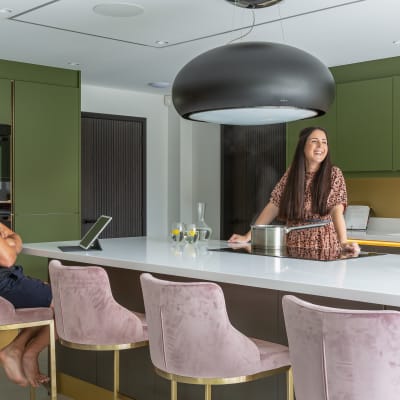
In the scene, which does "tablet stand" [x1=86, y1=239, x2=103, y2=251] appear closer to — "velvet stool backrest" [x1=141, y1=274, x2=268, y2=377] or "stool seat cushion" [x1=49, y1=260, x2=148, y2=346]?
"stool seat cushion" [x1=49, y1=260, x2=148, y2=346]

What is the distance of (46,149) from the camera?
251 inches

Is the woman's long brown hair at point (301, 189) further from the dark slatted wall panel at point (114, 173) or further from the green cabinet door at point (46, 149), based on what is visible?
the dark slatted wall panel at point (114, 173)

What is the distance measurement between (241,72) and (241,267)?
828 mm

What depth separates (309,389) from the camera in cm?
202

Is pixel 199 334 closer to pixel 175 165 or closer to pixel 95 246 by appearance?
pixel 95 246

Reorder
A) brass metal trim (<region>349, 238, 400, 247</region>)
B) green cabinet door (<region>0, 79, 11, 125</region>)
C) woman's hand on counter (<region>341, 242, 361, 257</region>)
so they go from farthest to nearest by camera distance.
A: 1. green cabinet door (<region>0, 79, 11, 125</region>)
2. brass metal trim (<region>349, 238, 400, 247</region>)
3. woman's hand on counter (<region>341, 242, 361, 257</region>)

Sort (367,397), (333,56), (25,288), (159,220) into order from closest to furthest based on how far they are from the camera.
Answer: (367,397)
(25,288)
(333,56)
(159,220)

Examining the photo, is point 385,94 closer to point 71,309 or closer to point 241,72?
point 241,72

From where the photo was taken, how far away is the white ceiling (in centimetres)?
420

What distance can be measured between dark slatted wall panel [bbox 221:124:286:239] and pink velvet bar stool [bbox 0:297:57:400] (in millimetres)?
4212

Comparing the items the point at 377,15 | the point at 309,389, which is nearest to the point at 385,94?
the point at 377,15

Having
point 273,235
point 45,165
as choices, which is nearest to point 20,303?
point 273,235

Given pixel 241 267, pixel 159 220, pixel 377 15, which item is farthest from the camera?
pixel 159 220

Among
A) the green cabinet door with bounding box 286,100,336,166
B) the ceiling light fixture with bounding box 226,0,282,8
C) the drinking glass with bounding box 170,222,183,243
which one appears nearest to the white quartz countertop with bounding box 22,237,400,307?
the drinking glass with bounding box 170,222,183,243
